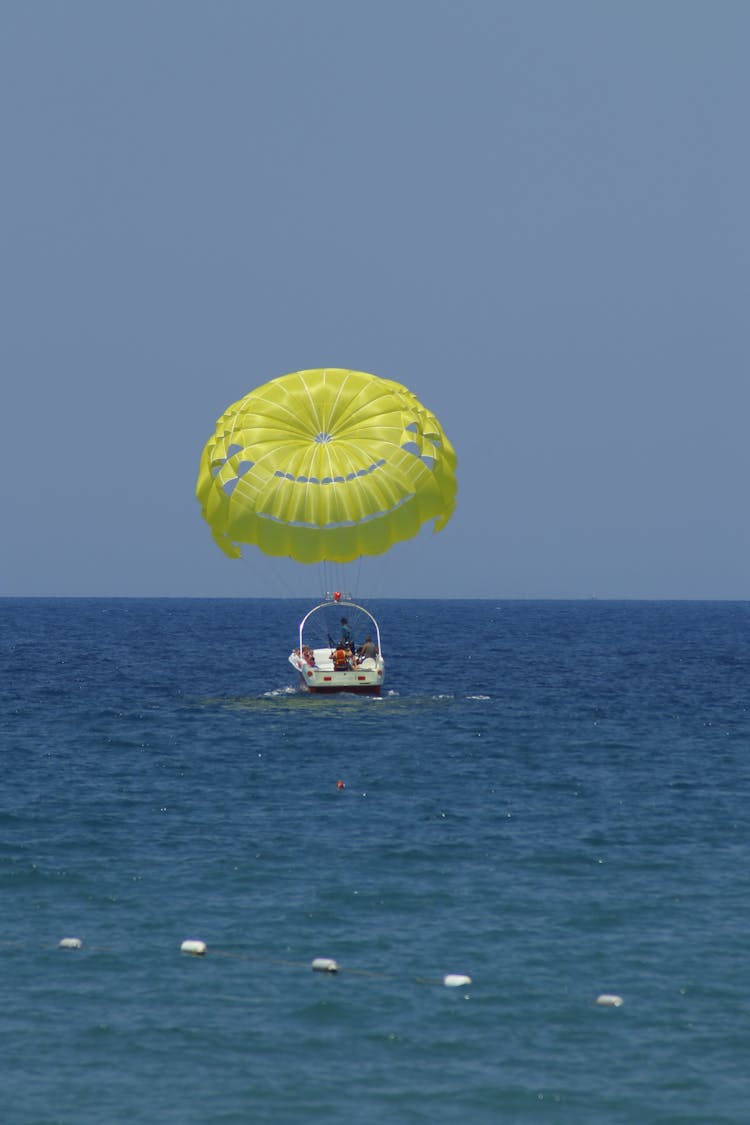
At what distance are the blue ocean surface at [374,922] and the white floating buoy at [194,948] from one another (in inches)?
9.4

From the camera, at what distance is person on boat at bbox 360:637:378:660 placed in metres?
63.6

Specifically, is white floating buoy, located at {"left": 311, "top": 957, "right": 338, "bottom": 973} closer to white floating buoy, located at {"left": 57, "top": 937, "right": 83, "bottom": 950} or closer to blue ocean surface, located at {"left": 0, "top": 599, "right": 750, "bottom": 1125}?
blue ocean surface, located at {"left": 0, "top": 599, "right": 750, "bottom": 1125}

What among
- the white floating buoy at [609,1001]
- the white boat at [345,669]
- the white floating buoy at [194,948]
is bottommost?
the white floating buoy at [609,1001]

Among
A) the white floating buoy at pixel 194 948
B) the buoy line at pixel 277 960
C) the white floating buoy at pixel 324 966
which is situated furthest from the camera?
the white floating buoy at pixel 194 948

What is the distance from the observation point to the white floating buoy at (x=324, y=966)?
2541 centimetres

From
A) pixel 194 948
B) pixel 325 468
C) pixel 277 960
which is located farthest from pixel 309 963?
pixel 325 468

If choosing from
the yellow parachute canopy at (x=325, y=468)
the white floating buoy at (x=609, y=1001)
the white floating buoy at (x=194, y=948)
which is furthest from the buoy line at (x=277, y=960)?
the yellow parachute canopy at (x=325, y=468)

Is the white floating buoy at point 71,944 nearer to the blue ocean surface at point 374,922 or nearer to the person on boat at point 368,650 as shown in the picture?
the blue ocean surface at point 374,922

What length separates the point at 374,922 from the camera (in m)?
28.5

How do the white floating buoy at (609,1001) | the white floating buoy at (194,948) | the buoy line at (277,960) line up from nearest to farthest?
the white floating buoy at (609,1001) → the buoy line at (277,960) → the white floating buoy at (194,948)

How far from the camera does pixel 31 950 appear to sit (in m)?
26.7

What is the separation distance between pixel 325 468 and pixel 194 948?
3334 cm

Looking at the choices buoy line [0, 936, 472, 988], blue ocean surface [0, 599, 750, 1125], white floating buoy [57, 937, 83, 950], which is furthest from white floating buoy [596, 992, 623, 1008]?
white floating buoy [57, 937, 83, 950]

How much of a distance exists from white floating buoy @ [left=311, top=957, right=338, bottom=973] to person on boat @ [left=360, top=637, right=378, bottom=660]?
37.9 metres
